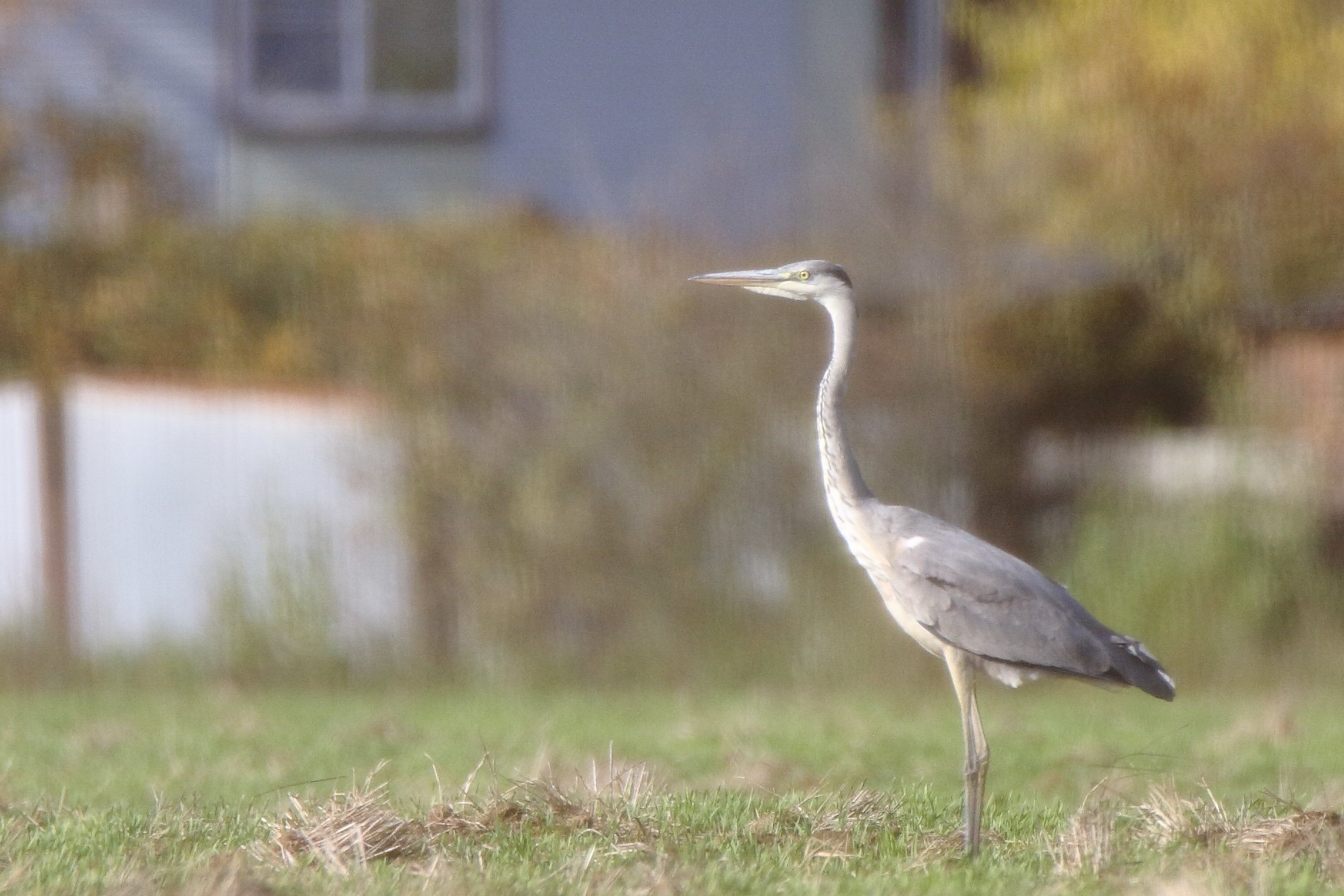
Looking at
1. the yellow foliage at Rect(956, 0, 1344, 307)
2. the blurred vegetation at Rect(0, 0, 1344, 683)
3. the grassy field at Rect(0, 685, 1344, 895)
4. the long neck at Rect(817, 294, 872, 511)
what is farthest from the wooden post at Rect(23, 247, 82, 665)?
the long neck at Rect(817, 294, 872, 511)

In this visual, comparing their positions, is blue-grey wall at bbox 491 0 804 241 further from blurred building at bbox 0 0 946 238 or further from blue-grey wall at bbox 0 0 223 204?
blue-grey wall at bbox 0 0 223 204

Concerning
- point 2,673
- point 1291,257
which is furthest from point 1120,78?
point 2,673

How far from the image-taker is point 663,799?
5.88 metres

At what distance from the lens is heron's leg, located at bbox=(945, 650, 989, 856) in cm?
527

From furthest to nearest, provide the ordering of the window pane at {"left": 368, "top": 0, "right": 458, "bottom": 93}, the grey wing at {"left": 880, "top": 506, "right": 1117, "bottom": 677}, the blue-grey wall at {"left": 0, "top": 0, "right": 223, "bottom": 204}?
the window pane at {"left": 368, "top": 0, "right": 458, "bottom": 93}
the blue-grey wall at {"left": 0, "top": 0, "right": 223, "bottom": 204}
the grey wing at {"left": 880, "top": 506, "right": 1117, "bottom": 677}

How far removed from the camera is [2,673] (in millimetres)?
12102

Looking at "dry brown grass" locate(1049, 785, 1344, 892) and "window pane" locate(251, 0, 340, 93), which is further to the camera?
"window pane" locate(251, 0, 340, 93)

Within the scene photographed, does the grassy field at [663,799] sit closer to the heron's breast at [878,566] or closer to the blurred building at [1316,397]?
the heron's breast at [878,566]

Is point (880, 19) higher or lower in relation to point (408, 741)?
higher

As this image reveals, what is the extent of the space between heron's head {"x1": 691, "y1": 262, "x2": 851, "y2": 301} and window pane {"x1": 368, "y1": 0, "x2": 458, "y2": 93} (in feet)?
36.0

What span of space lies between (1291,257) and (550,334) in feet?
16.6

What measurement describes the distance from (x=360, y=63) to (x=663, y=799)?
11.7 meters

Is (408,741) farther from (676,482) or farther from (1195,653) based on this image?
(1195,653)

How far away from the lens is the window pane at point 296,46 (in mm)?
16469
